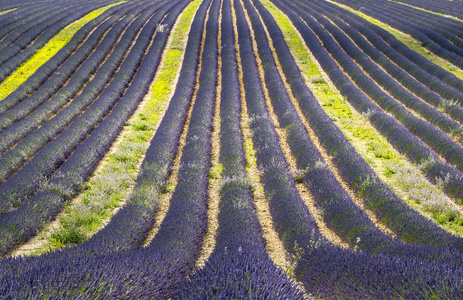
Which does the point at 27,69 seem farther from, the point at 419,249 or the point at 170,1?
the point at 170,1

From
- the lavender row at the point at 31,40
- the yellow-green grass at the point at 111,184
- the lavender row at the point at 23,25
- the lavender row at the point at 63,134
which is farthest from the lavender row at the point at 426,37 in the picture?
the lavender row at the point at 23,25

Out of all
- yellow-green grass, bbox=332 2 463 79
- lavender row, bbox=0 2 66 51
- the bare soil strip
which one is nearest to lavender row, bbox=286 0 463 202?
yellow-green grass, bbox=332 2 463 79

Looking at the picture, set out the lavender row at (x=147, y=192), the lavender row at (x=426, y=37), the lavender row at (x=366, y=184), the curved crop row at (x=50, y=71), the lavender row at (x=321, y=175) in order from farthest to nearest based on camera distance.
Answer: the lavender row at (x=426, y=37)
the curved crop row at (x=50, y=71)
the lavender row at (x=321, y=175)
the lavender row at (x=366, y=184)
the lavender row at (x=147, y=192)

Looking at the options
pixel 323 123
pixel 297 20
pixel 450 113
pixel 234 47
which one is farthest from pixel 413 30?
pixel 323 123

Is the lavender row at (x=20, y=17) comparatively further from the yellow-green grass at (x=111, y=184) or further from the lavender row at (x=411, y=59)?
the lavender row at (x=411, y=59)

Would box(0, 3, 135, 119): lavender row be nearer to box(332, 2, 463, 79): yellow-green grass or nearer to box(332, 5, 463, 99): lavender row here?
box(332, 5, 463, 99): lavender row

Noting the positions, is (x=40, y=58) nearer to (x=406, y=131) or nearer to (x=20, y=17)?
(x=20, y=17)

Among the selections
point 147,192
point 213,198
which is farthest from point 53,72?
point 213,198
